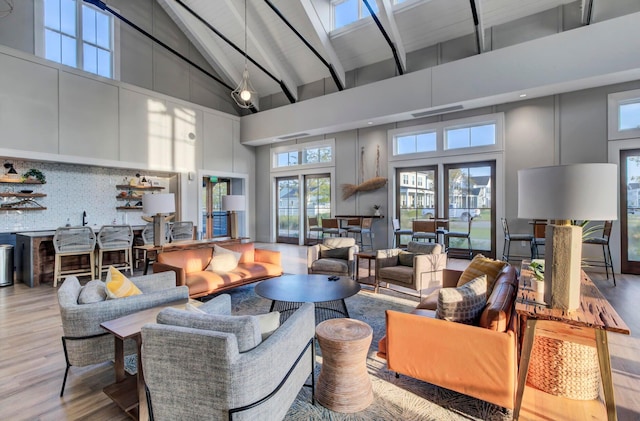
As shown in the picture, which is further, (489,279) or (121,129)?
(121,129)

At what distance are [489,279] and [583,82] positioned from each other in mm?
4789

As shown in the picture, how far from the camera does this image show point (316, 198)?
364 inches

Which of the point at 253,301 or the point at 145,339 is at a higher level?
the point at 145,339

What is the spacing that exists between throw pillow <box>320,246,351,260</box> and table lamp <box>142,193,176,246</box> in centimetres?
229

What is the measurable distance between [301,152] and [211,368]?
8415mm

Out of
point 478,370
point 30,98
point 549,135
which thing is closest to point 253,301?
point 478,370

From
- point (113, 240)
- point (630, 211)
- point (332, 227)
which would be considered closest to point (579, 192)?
point (630, 211)

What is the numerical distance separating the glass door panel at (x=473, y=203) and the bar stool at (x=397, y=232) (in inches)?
39.5

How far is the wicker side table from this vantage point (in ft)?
6.38

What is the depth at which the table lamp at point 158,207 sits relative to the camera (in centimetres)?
422

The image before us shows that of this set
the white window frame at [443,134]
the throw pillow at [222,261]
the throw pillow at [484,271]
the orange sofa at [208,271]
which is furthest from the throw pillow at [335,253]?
the white window frame at [443,134]

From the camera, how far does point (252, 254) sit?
15.7ft

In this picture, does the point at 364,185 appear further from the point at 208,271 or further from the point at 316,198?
the point at 208,271

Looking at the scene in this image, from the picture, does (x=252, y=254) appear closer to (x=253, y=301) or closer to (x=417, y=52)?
(x=253, y=301)
